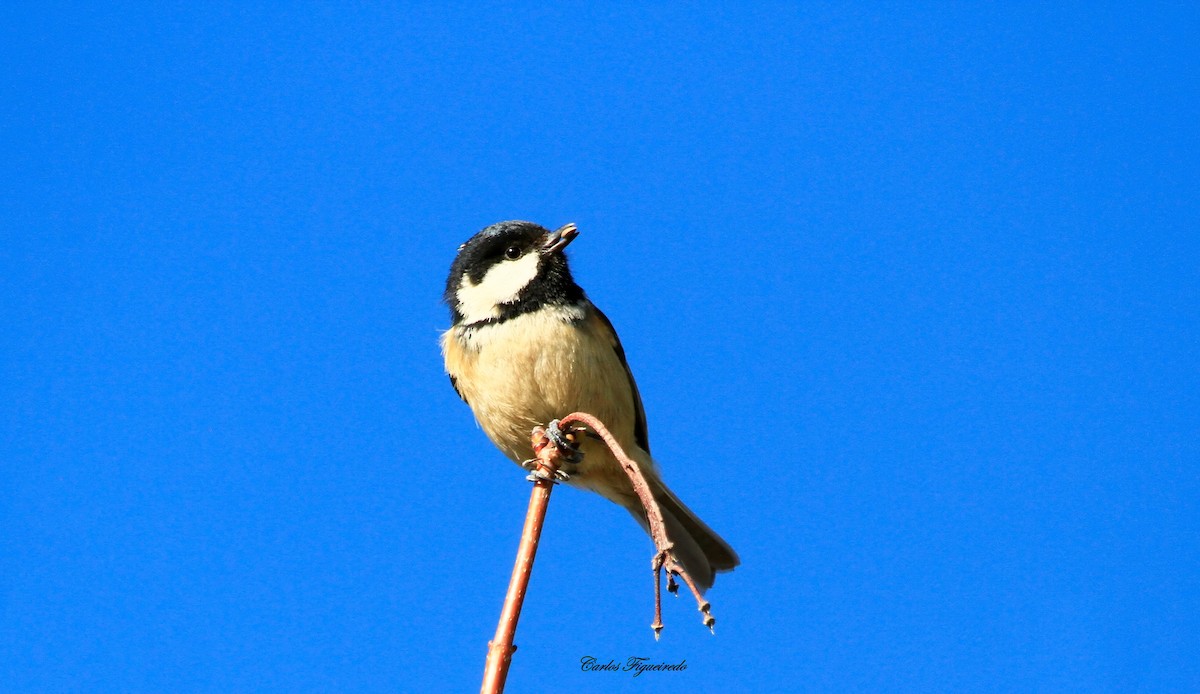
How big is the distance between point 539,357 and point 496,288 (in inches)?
22.3

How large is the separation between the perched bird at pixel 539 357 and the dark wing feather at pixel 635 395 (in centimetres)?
1

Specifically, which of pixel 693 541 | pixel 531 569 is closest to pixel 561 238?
pixel 693 541

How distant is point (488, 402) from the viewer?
479 centimetres

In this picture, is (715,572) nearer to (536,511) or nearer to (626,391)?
(626,391)

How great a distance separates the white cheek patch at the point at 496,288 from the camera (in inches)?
194

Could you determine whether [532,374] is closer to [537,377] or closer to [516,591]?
[537,377]

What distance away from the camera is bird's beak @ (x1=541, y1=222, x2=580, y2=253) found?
496 cm

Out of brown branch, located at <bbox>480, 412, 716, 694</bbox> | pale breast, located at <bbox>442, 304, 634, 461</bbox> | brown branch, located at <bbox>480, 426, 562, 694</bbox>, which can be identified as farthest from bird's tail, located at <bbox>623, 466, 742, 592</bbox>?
brown branch, located at <bbox>480, 412, 716, 694</bbox>

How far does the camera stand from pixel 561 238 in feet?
16.3

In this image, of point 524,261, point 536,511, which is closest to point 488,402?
point 524,261

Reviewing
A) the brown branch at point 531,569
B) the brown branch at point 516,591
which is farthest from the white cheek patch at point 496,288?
the brown branch at point 531,569

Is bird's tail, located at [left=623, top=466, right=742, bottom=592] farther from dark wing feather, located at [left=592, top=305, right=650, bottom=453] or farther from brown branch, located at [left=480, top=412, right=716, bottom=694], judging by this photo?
brown branch, located at [left=480, top=412, right=716, bottom=694]

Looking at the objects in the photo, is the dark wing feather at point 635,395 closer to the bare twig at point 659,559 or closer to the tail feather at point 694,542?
the tail feather at point 694,542

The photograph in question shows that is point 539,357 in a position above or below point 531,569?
above
